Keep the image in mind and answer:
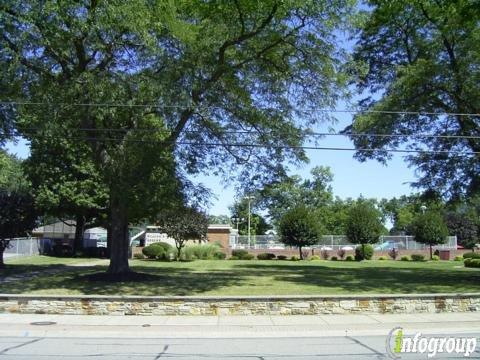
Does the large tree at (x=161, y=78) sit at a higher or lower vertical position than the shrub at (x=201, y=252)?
higher

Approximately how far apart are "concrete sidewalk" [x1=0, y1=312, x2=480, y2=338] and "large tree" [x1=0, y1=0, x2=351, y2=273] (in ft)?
20.3

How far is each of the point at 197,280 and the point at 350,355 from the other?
526 inches

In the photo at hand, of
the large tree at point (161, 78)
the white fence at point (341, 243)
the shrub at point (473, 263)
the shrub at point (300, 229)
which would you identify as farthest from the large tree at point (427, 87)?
the white fence at point (341, 243)

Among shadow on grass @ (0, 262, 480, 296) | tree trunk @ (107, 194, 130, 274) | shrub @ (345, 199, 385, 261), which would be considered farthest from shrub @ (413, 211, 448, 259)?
tree trunk @ (107, 194, 130, 274)

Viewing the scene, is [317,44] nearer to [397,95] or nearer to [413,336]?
[397,95]

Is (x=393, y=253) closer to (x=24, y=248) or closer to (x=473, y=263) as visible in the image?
(x=473, y=263)

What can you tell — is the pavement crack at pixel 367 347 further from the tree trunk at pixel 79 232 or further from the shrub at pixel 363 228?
the tree trunk at pixel 79 232

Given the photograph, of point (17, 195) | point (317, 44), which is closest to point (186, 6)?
point (317, 44)

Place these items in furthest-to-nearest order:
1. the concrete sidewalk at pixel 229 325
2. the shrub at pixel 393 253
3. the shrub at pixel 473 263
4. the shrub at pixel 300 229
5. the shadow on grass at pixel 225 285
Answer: the shrub at pixel 393 253 → the shrub at pixel 300 229 → the shrub at pixel 473 263 → the shadow on grass at pixel 225 285 → the concrete sidewalk at pixel 229 325

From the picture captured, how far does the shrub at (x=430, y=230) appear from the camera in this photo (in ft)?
164

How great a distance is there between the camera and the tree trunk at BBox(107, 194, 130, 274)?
71.6 ft

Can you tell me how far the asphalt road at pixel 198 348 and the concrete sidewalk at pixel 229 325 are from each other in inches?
27.0

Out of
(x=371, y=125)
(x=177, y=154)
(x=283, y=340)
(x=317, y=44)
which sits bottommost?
(x=283, y=340)

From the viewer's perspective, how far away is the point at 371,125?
23844 millimetres
